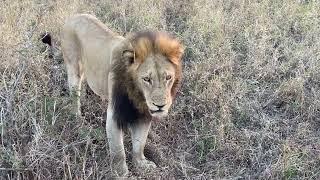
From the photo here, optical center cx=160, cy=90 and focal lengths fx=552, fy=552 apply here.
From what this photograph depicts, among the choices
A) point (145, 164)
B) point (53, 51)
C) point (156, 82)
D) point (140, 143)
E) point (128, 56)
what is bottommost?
point (145, 164)

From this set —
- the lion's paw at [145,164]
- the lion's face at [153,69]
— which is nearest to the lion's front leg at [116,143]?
the lion's paw at [145,164]

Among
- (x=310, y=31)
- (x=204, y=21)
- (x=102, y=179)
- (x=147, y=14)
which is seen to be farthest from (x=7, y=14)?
(x=310, y=31)

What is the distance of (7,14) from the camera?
545cm

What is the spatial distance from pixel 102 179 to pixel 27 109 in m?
0.67

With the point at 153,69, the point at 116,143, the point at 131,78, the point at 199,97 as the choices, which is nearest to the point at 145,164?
the point at 116,143

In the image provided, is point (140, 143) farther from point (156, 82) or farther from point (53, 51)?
point (53, 51)

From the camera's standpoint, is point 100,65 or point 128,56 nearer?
point 128,56

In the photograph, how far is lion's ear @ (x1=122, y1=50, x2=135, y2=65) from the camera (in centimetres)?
343

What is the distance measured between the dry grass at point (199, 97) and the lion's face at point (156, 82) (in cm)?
52

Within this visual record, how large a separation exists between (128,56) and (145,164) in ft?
2.60

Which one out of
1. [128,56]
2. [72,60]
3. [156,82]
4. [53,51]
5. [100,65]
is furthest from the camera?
[53,51]

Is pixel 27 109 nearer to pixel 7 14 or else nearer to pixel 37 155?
pixel 37 155

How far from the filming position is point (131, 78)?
11.5ft

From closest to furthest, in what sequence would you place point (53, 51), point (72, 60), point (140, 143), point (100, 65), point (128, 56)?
point (128, 56) → point (140, 143) → point (100, 65) → point (72, 60) → point (53, 51)
